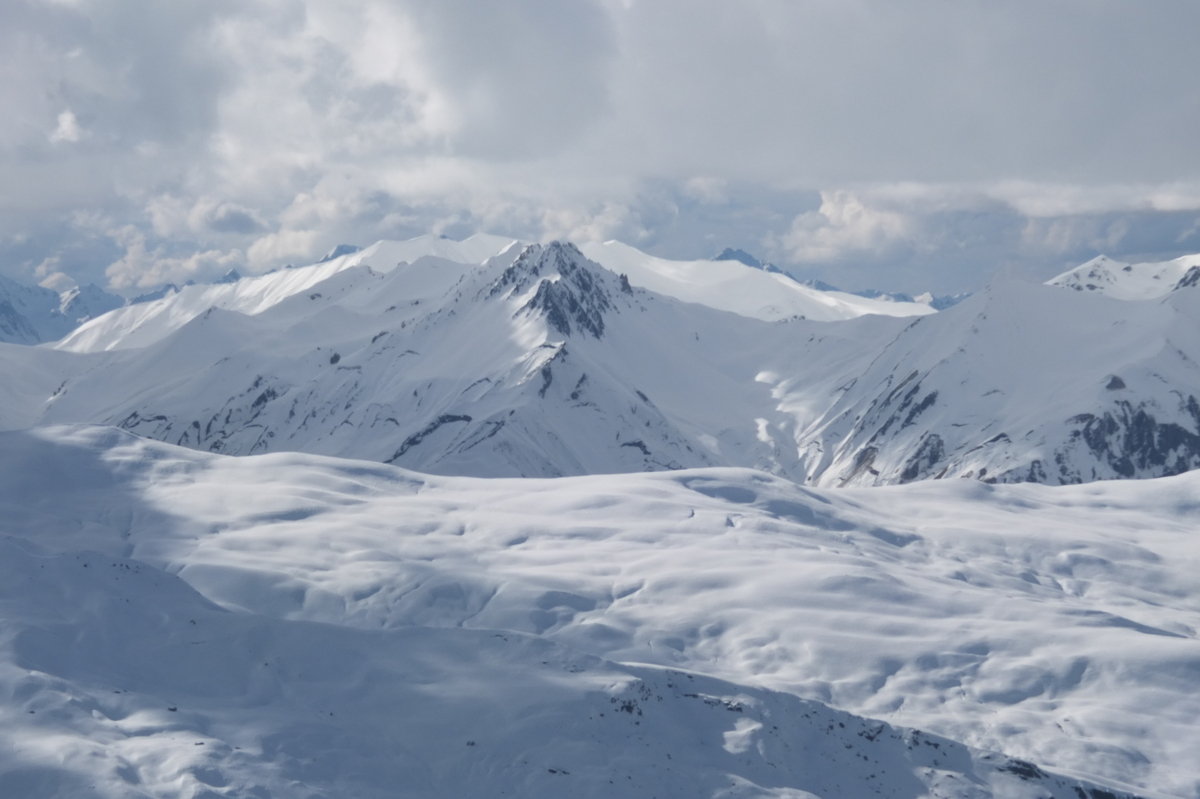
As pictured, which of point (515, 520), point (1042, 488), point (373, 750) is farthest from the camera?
point (1042, 488)

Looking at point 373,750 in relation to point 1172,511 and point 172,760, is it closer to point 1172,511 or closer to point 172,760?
point 172,760

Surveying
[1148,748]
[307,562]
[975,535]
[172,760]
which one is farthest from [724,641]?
[975,535]

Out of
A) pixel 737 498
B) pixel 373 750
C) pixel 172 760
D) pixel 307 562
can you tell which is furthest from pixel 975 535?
pixel 172 760

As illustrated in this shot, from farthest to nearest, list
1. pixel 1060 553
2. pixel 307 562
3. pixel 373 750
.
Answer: pixel 1060 553
pixel 307 562
pixel 373 750

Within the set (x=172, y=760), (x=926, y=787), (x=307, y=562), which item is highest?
(x=307, y=562)

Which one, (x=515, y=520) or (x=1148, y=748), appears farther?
(x=515, y=520)

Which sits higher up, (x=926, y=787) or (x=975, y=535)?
(x=975, y=535)

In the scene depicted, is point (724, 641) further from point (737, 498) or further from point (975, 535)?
point (975, 535)
